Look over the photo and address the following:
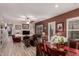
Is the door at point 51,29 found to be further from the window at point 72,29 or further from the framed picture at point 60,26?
the window at point 72,29

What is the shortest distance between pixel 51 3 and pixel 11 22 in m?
0.76

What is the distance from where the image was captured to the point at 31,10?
1895 millimetres

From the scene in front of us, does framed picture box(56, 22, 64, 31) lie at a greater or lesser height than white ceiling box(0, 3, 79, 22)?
lesser

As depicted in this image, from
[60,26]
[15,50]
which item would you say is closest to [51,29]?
[60,26]

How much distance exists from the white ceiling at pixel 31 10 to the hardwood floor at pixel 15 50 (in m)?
0.45

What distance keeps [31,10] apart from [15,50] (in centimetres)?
74

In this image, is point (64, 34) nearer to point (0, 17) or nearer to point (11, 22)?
point (11, 22)

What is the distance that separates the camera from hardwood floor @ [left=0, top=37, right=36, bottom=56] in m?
1.85

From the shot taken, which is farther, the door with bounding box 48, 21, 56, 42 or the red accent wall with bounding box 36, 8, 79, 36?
the door with bounding box 48, 21, 56, 42

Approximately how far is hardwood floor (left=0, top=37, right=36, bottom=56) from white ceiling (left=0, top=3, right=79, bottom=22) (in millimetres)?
449

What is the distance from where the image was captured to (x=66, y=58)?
75.0 inches

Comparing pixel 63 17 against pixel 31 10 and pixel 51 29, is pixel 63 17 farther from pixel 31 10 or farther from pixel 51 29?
pixel 31 10

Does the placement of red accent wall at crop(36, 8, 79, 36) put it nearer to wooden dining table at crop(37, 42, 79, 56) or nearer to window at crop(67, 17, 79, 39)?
window at crop(67, 17, 79, 39)

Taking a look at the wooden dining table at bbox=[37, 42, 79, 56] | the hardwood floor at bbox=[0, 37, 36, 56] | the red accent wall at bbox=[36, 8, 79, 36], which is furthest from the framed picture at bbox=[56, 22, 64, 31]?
the hardwood floor at bbox=[0, 37, 36, 56]
